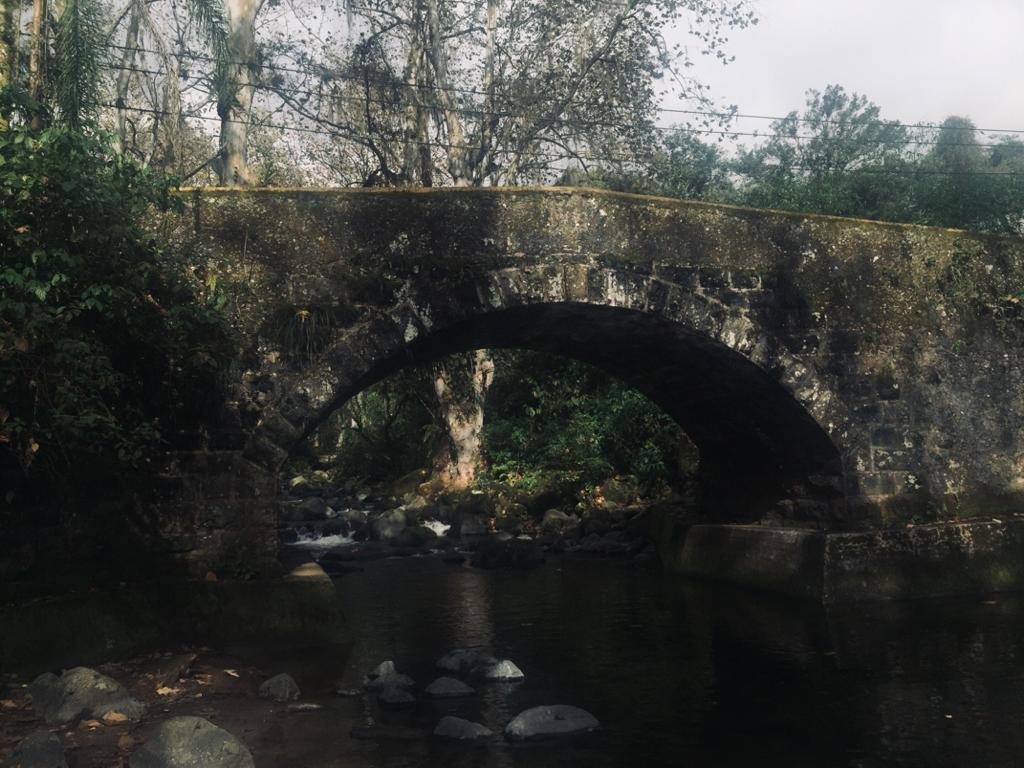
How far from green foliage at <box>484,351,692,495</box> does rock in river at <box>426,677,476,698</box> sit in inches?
291

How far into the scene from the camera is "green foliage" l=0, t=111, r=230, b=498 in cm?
551

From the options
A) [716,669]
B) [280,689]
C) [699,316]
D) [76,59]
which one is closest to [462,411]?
[699,316]

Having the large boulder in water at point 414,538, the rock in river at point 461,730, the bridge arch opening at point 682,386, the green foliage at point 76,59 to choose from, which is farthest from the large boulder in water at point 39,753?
the large boulder in water at point 414,538

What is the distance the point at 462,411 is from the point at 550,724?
13142 millimetres

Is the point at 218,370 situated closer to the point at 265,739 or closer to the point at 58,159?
the point at 58,159

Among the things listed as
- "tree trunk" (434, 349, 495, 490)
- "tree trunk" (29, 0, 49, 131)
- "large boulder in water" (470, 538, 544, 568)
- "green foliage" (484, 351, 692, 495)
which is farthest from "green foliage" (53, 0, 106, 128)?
"tree trunk" (434, 349, 495, 490)

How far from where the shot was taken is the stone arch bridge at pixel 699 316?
7461 millimetres

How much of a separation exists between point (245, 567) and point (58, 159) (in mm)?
3116

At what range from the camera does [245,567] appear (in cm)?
721

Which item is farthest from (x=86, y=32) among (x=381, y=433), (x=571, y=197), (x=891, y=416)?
(x=381, y=433)

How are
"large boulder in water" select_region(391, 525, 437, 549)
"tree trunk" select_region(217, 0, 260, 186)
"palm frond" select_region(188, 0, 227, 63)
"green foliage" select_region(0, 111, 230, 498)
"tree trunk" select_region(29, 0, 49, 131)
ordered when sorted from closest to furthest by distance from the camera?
"green foliage" select_region(0, 111, 230, 498), "tree trunk" select_region(29, 0, 49, 131), "palm frond" select_region(188, 0, 227, 63), "large boulder in water" select_region(391, 525, 437, 549), "tree trunk" select_region(217, 0, 260, 186)

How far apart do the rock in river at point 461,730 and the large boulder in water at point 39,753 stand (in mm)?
1840

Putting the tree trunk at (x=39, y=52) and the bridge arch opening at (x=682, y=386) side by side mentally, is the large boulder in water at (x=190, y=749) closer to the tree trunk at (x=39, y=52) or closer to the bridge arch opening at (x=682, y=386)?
the bridge arch opening at (x=682, y=386)

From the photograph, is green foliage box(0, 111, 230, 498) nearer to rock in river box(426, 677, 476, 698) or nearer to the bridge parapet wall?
the bridge parapet wall
